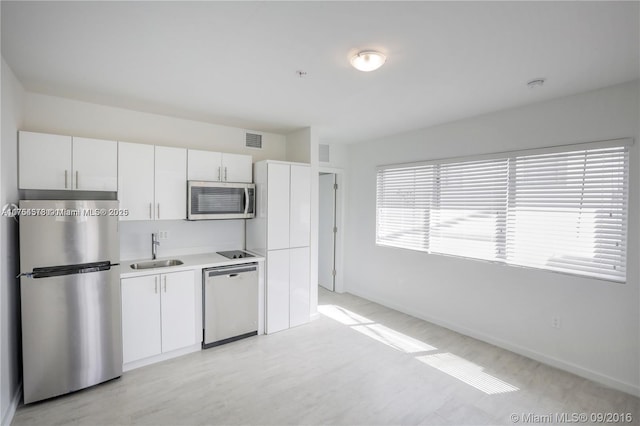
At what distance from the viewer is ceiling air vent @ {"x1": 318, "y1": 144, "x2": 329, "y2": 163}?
5.26 m

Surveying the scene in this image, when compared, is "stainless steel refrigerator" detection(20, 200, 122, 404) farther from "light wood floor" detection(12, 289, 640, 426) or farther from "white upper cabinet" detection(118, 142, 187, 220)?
"white upper cabinet" detection(118, 142, 187, 220)

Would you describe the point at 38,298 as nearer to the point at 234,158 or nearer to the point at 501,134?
the point at 234,158

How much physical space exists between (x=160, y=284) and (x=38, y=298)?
36.1 inches

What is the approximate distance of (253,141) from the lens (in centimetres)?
440

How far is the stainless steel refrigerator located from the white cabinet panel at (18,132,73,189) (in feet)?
1.54

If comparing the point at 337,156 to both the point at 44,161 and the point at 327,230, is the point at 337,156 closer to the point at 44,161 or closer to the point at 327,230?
the point at 327,230

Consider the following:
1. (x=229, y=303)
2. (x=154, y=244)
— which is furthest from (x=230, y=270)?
(x=154, y=244)

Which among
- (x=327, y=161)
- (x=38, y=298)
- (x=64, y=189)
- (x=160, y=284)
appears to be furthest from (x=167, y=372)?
(x=327, y=161)

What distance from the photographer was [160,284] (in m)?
3.15

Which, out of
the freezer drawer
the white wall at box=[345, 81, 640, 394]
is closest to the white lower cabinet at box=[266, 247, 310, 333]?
the white wall at box=[345, 81, 640, 394]

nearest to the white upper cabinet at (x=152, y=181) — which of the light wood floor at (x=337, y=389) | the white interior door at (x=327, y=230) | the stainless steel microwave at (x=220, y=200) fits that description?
the stainless steel microwave at (x=220, y=200)

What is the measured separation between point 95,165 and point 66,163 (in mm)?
218

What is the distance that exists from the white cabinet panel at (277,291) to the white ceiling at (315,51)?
1.85 m

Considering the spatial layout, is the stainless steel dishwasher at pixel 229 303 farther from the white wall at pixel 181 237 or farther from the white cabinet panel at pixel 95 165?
the white cabinet panel at pixel 95 165
